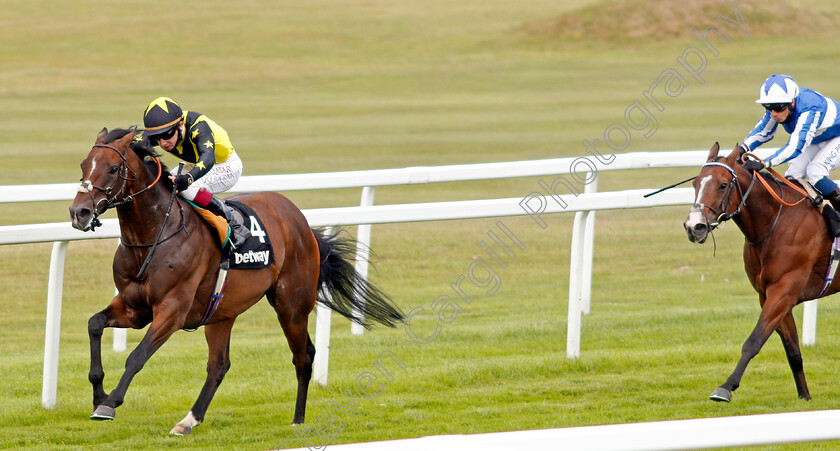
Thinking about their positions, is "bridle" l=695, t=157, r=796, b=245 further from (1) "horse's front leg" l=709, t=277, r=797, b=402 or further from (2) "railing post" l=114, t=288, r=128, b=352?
(2) "railing post" l=114, t=288, r=128, b=352

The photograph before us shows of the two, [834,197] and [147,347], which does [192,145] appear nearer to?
[147,347]

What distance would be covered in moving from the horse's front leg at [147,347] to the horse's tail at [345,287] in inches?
43.9

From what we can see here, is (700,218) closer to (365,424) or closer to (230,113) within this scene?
(365,424)

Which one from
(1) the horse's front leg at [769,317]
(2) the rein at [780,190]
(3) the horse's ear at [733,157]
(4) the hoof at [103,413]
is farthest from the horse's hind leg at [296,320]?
(2) the rein at [780,190]

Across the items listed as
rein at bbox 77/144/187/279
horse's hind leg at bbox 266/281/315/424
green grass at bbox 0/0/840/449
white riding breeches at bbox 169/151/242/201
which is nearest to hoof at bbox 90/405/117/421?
green grass at bbox 0/0/840/449

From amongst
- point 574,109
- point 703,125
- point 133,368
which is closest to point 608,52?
point 574,109

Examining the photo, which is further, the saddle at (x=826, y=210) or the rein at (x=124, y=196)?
the saddle at (x=826, y=210)

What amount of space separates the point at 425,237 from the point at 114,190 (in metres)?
7.09

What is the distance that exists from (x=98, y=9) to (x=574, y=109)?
24.3 meters

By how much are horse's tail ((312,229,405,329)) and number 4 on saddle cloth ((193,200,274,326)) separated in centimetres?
53

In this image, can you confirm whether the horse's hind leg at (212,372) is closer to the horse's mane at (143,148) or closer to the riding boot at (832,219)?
the horse's mane at (143,148)

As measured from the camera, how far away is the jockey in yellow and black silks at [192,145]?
5172mm

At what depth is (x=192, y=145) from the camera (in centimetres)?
546

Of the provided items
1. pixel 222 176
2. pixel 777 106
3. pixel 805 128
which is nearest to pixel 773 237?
pixel 805 128
